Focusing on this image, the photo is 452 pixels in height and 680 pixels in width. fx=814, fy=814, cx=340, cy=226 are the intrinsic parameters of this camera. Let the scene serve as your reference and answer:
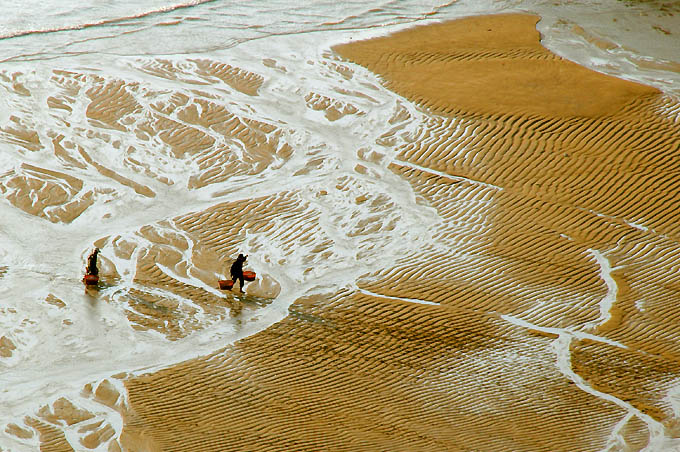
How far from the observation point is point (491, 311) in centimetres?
1675

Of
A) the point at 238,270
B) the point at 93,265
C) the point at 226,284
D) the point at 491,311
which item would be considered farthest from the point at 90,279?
the point at 491,311

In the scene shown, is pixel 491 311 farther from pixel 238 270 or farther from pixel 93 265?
pixel 93 265

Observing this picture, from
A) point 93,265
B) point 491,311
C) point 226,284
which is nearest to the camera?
point 491,311

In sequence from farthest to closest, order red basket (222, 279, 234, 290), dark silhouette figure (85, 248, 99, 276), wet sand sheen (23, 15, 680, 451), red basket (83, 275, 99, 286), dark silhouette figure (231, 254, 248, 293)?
1. red basket (222, 279, 234, 290)
2. red basket (83, 275, 99, 286)
3. dark silhouette figure (85, 248, 99, 276)
4. dark silhouette figure (231, 254, 248, 293)
5. wet sand sheen (23, 15, 680, 451)

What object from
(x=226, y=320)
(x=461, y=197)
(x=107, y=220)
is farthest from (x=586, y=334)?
(x=107, y=220)

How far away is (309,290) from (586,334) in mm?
5746

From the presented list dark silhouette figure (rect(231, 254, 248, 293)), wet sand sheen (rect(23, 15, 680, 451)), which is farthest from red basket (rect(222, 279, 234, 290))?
wet sand sheen (rect(23, 15, 680, 451))

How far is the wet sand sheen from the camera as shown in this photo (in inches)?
538

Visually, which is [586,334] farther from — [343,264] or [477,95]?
[477,95]

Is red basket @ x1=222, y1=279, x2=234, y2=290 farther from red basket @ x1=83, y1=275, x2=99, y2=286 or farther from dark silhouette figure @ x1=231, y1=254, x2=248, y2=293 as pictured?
red basket @ x1=83, y1=275, x2=99, y2=286

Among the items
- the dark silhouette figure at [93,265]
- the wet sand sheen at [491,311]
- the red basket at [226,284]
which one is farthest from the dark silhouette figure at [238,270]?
the dark silhouette figure at [93,265]

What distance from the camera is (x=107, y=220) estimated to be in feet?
64.1

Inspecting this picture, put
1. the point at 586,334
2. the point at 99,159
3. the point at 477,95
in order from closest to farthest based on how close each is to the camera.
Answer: the point at 586,334 < the point at 99,159 < the point at 477,95

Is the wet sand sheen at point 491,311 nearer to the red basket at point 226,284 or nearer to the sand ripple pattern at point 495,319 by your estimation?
the sand ripple pattern at point 495,319
